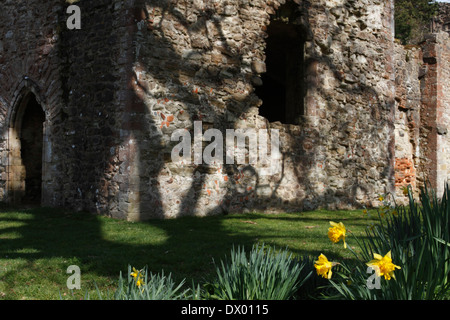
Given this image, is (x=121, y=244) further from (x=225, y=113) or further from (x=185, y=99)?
(x=225, y=113)

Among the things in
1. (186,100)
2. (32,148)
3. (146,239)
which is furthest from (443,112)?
(32,148)

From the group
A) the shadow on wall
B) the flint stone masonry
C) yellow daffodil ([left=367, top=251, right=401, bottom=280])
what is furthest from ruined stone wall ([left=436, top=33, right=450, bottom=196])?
yellow daffodil ([left=367, top=251, right=401, bottom=280])

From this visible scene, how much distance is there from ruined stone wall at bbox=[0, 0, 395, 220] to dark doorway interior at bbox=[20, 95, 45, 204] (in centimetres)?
36

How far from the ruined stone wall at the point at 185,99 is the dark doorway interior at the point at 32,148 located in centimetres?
36

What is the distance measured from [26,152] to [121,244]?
577 centimetres

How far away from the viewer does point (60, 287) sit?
13.4ft

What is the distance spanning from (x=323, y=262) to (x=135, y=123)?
5.38m

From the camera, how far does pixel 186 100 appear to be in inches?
308

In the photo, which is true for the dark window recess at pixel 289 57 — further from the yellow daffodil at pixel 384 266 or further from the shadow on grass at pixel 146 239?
the yellow daffodil at pixel 384 266

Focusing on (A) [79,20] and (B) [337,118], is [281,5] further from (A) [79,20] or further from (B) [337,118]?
(A) [79,20]

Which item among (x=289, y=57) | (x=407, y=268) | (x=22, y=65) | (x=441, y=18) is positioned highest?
(x=441, y=18)

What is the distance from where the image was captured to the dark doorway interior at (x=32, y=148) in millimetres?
10141

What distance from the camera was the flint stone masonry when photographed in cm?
750

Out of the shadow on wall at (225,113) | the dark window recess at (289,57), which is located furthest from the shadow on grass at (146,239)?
the dark window recess at (289,57)
